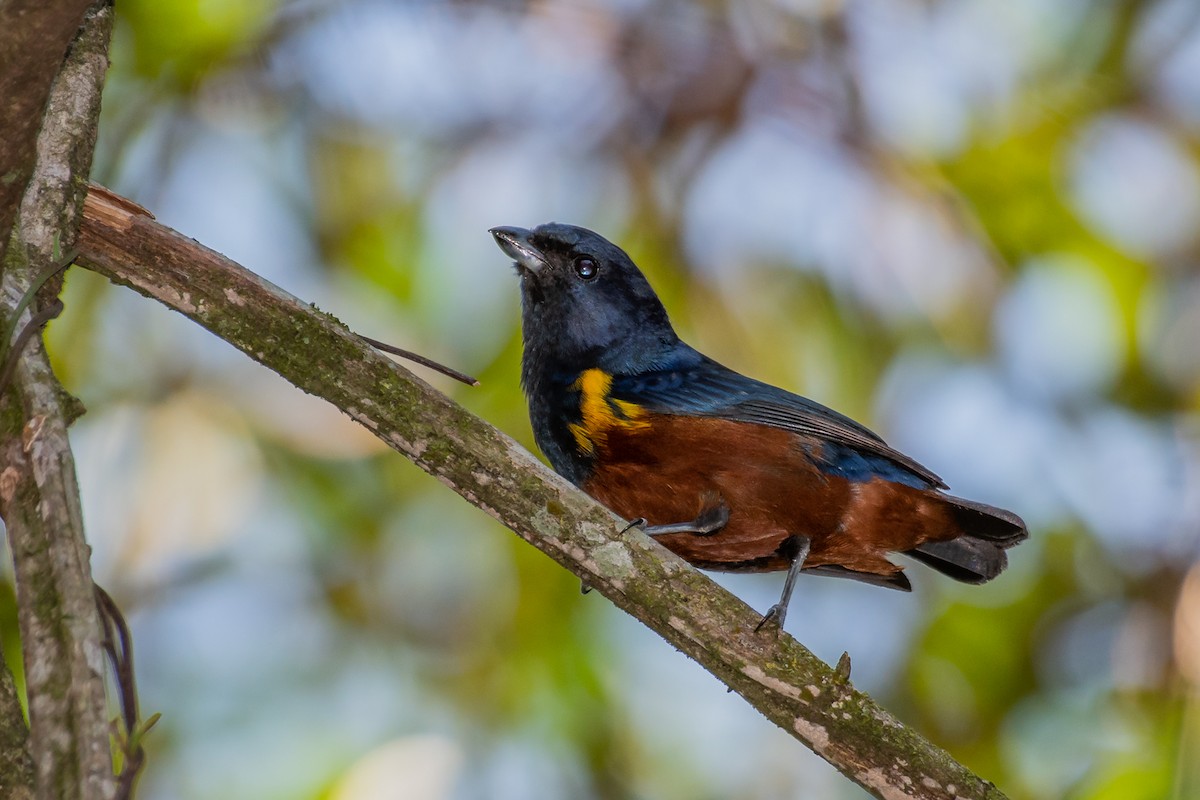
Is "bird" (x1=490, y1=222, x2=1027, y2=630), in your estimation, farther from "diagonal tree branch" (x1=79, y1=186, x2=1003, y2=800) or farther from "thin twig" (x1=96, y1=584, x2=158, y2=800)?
"thin twig" (x1=96, y1=584, x2=158, y2=800)

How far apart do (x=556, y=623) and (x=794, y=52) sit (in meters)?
3.05

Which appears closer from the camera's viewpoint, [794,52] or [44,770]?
[44,770]

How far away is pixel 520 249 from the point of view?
4668 millimetres

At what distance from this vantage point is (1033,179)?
20.5 ft

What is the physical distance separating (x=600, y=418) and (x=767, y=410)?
581 mm

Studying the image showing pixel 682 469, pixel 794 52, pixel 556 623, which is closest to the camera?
pixel 682 469

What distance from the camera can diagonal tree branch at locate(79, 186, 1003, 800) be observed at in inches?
104

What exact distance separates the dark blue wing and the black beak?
71 centimetres

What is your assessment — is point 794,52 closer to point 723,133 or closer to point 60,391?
point 723,133

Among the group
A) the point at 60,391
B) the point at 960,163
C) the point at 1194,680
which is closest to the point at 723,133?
the point at 960,163

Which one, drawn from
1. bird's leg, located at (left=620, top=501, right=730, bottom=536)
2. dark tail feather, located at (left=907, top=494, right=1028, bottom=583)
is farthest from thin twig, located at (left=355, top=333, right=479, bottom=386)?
dark tail feather, located at (left=907, top=494, right=1028, bottom=583)

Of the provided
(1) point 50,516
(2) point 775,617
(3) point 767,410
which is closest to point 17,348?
(1) point 50,516

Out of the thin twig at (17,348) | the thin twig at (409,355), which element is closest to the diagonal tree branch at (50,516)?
the thin twig at (17,348)

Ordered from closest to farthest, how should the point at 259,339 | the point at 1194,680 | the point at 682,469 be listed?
the point at 259,339 → the point at 682,469 → the point at 1194,680
